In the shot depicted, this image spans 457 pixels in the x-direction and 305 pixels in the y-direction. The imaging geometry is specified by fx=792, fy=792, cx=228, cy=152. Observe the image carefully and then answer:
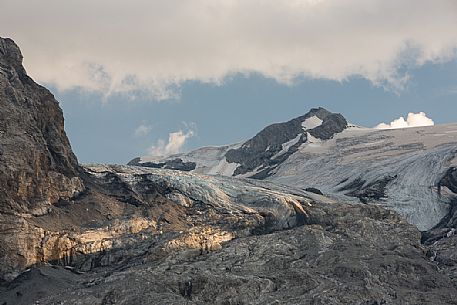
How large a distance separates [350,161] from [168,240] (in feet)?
244

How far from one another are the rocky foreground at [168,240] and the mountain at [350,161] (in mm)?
25495

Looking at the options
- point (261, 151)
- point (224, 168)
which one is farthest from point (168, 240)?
point (224, 168)

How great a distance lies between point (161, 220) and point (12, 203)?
11.5 m

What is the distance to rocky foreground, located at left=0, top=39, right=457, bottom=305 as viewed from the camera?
45156mm

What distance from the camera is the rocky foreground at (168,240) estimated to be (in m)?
45.2

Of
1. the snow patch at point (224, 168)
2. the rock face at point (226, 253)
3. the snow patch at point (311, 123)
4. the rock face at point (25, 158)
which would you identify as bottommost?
the rock face at point (226, 253)

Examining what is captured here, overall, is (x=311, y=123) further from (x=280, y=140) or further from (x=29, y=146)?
(x=29, y=146)

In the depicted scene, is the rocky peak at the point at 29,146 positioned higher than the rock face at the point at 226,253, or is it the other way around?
the rocky peak at the point at 29,146

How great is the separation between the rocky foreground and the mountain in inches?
1004

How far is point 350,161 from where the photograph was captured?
124000 millimetres

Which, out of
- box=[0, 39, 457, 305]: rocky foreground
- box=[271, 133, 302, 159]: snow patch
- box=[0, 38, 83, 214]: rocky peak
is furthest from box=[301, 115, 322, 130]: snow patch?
box=[0, 38, 83, 214]: rocky peak

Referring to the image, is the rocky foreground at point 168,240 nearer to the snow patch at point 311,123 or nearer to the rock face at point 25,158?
the rock face at point 25,158

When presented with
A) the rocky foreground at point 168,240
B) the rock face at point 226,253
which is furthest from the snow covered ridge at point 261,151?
the rocky foreground at point 168,240

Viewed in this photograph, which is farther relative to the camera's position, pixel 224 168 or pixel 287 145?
pixel 224 168
